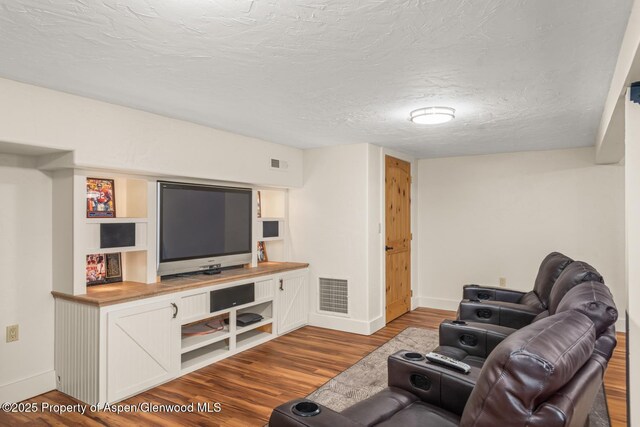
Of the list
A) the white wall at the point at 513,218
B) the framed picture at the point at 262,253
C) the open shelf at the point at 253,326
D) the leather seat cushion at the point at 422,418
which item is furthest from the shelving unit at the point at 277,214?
the leather seat cushion at the point at 422,418

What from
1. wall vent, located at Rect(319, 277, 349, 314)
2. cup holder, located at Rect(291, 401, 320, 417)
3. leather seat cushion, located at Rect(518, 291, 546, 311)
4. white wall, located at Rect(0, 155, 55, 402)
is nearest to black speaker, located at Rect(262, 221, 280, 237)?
wall vent, located at Rect(319, 277, 349, 314)

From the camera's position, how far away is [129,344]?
3.06 m

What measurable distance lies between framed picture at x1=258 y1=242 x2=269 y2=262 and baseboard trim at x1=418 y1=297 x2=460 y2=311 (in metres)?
2.57

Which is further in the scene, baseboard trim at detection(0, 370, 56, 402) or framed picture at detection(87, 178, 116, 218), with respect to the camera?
framed picture at detection(87, 178, 116, 218)

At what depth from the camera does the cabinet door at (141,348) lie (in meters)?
2.96

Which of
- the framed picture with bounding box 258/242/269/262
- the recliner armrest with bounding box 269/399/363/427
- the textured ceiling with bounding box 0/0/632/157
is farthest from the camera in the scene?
the framed picture with bounding box 258/242/269/262

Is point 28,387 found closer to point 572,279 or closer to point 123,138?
point 123,138

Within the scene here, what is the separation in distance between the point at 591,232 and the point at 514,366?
4.65m

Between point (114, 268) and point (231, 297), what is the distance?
1.10 meters

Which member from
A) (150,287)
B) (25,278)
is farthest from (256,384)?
(25,278)

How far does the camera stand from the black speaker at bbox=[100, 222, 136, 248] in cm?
325

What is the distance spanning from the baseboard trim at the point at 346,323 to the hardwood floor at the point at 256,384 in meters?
0.11

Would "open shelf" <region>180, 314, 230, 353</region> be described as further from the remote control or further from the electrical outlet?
the remote control

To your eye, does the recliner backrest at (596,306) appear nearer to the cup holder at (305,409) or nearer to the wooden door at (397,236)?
the cup holder at (305,409)
